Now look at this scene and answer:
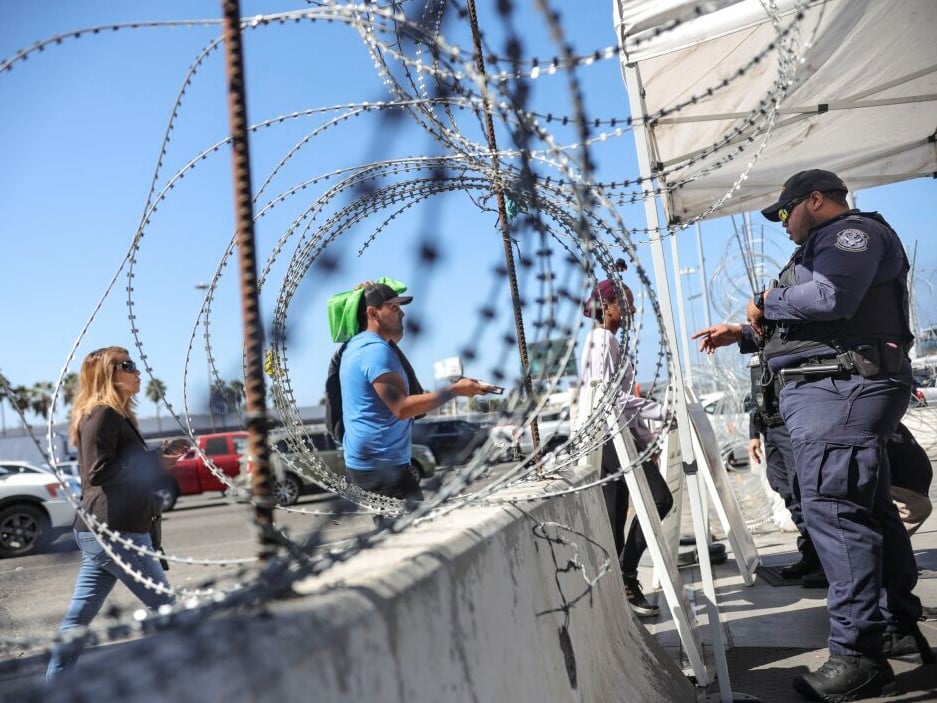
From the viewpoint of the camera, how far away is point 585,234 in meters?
2.00

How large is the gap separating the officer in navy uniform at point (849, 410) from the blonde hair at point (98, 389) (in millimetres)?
3255

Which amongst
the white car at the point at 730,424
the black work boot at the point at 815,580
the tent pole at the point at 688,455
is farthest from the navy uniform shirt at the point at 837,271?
the white car at the point at 730,424

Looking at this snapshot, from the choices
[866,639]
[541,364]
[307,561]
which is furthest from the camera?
[866,639]

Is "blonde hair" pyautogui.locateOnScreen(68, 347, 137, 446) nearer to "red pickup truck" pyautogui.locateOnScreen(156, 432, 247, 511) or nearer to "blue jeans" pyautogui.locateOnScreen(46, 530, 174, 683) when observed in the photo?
"blue jeans" pyautogui.locateOnScreen(46, 530, 174, 683)

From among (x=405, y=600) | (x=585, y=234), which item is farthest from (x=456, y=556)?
(x=585, y=234)

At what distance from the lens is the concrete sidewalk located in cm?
347

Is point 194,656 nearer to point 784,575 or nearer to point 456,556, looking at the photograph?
point 456,556

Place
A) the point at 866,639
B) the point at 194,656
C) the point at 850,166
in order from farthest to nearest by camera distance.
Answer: the point at 850,166
the point at 866,639
the point at 194,656

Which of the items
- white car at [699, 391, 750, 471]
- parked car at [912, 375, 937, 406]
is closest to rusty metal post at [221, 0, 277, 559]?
white car at [699, 391, 750, 471]

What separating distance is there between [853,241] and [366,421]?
2.31 m

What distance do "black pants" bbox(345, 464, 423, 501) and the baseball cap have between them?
79 cm

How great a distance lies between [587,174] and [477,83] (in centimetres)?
45

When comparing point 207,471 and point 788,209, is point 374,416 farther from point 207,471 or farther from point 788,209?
point 207,471

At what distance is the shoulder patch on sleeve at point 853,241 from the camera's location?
135 inches
